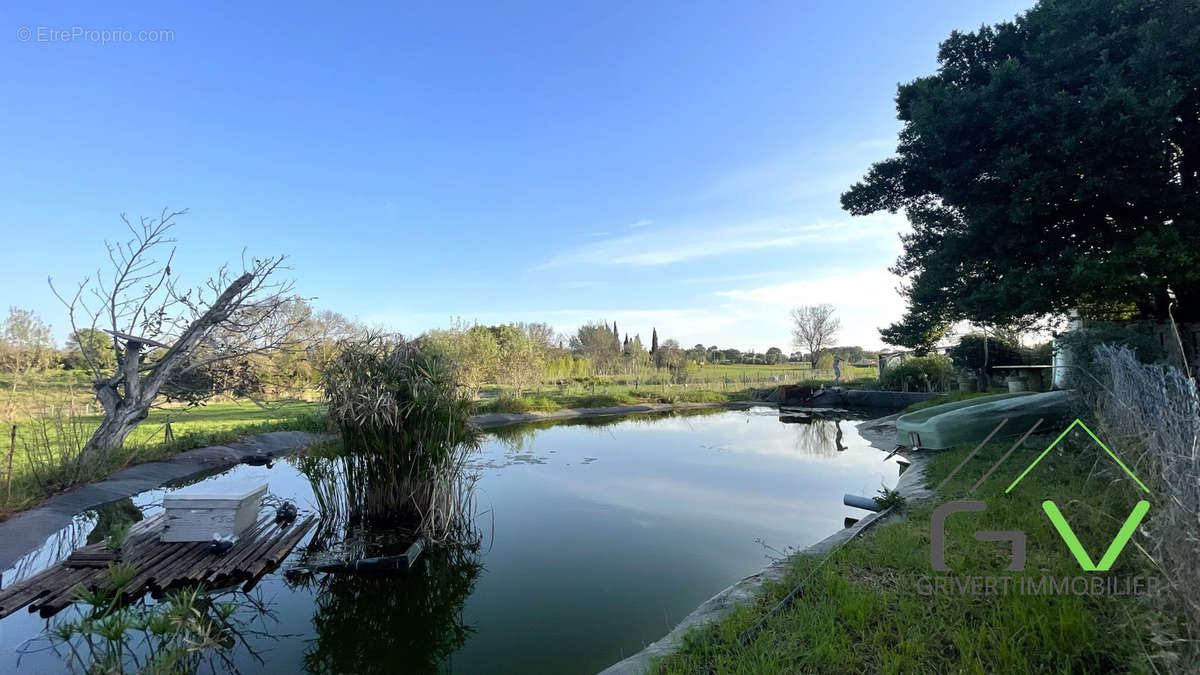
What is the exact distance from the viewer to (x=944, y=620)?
96.3 inches

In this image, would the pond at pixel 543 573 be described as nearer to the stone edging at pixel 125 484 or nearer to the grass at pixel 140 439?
the stone edging at pixel 125 484

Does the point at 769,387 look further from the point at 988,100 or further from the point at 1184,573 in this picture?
the point at 1184,573

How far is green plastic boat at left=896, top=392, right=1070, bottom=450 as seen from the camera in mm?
6180

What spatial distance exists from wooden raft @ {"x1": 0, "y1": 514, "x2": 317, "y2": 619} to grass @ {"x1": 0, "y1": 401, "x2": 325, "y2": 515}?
219cm

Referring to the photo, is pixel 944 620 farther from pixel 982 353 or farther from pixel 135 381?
pixel 982 353

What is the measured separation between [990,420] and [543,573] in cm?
590

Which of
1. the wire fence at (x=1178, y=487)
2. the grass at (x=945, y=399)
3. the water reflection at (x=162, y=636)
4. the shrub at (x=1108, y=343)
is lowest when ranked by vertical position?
the water reflection at (x=162, y=636)

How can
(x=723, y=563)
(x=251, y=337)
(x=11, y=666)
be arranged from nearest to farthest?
1. (x=11, y=666)
2. (x=723, y=563)
3. (x=251, y=337)

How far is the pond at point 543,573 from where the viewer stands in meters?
3.17

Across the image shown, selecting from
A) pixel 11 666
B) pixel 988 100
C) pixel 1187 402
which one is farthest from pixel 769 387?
pixel 11 666

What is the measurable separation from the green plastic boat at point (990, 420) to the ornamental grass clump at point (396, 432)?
237 inches

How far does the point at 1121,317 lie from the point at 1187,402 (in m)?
9.36

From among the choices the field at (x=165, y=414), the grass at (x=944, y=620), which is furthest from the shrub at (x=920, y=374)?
the grass at (x=944, y=620)

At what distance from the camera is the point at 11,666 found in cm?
293
